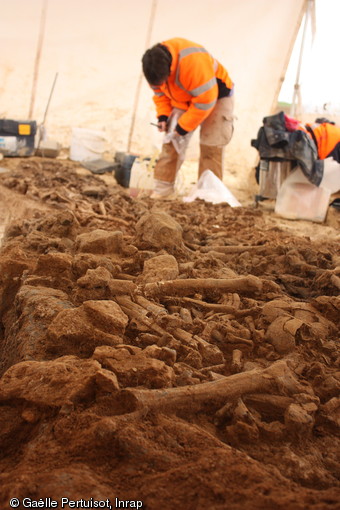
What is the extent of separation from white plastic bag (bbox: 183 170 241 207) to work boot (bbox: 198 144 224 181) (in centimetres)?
28

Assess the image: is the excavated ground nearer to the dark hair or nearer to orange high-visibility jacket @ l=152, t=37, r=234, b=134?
the dark hair

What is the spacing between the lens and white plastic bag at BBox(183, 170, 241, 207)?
19.8 ft

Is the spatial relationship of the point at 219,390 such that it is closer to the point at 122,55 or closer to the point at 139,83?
the point at 139,83

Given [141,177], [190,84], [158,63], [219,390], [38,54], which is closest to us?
[219,390]

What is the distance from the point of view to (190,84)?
18.0 feet

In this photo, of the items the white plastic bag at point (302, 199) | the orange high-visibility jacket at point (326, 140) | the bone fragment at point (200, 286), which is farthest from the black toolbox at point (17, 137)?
the bone fragment at point (200, 286)

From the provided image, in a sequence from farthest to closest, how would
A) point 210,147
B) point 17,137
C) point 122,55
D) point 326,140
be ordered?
point 122,55 < point 17,137 < point 210,147 < point 326,140

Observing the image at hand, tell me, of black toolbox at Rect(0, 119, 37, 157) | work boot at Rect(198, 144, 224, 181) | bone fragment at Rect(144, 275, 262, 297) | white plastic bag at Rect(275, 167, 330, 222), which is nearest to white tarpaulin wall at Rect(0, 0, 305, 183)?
black toolbox at Rect(0, 119, 37, 157)

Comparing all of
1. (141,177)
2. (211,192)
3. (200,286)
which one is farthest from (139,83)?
(200,286)

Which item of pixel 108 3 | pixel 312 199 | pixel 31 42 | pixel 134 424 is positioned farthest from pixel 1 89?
pixel 134 424

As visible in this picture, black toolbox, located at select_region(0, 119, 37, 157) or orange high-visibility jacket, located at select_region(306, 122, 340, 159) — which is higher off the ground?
orange high-visibility jacket, located at select_region(306, 122, 340, 159)

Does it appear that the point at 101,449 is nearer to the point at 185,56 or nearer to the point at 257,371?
the point at 257,371

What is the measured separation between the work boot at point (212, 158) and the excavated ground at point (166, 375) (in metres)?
3.36

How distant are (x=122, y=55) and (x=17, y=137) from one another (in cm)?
280
